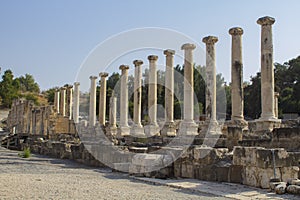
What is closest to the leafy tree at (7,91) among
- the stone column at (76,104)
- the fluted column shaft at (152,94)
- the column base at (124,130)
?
the stone column at (76,104)

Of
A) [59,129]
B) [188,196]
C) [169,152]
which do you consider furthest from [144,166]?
[59,129]

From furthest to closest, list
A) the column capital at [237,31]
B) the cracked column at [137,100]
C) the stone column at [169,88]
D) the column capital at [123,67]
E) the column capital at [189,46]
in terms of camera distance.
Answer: the column capital at [123,67] < the cracked column at [137,100] < the stone column at [169,88] < the column capital at [189,46] < the column capital at [237,31]

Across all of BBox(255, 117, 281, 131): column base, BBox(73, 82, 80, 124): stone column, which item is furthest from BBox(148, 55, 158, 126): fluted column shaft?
BBox(73, 82, 80, 124): stone column

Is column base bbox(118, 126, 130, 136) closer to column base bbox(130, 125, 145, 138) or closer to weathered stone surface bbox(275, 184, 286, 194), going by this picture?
column base bbox(130, 125, 145, 138)

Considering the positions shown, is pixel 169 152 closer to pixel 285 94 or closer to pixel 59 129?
pixel 59 129

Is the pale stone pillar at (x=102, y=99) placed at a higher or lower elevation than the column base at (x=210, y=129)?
higher

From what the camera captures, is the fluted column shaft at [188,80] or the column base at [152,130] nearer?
the fluted column shaft at [188,80]

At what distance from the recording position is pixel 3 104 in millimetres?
73625

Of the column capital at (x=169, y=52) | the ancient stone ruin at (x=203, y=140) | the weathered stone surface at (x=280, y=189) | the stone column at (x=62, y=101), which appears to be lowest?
the weathered stone surface at (x=280, y=189)

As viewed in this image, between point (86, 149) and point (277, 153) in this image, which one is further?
point (86, 149)

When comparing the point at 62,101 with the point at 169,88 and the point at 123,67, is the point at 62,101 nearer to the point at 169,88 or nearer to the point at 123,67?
the point at 123,67

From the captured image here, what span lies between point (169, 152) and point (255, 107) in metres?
34.5

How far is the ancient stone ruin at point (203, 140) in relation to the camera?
8.84m

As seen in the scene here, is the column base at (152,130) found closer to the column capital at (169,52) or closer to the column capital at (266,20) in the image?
the column capital at (169,52)
